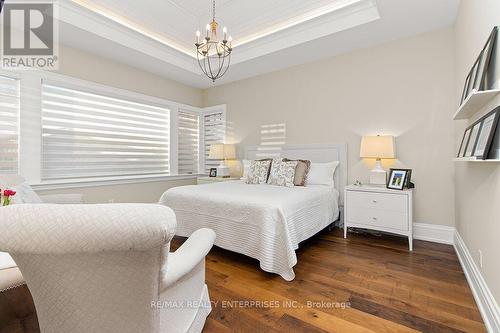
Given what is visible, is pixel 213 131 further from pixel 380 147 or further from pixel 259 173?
pixel 380 147

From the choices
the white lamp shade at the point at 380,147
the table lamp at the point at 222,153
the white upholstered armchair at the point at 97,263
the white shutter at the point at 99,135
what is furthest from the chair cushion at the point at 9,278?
the table lamp at the point at 222,153

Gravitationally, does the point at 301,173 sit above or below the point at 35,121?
below

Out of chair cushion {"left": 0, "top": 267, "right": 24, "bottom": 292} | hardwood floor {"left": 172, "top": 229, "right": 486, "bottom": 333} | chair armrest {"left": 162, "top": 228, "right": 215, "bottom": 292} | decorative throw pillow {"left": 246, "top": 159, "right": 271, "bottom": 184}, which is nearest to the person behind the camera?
chair armrest {"left": 162, "top": 228, "right": 215, "bottom": 292}

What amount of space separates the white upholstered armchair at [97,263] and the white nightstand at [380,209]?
2.57 metres

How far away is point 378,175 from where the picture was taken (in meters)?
3.11

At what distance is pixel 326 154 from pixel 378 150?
0.85 m

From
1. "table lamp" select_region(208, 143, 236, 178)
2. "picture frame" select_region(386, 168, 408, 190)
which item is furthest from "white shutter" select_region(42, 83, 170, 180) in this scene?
"picture frame" select_region(386, 168, 408, 190)

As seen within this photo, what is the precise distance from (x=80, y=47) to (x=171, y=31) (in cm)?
129

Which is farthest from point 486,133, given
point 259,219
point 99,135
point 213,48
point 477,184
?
point 99,135

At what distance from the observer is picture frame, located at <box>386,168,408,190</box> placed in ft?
9.49

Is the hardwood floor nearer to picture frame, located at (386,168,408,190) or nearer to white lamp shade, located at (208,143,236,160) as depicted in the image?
picture frame, located at (386,168,408,190)

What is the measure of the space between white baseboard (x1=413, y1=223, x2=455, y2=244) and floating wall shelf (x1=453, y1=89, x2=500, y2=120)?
1.44m

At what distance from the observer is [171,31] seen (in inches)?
137

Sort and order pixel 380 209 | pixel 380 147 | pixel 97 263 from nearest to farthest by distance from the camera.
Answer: pixel 97 263 → pixel 380 209 → pixel 380 147
